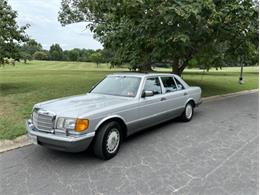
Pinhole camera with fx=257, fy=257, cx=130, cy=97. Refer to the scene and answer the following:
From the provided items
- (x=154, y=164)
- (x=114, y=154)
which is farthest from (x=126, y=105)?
(x=154, y=164)

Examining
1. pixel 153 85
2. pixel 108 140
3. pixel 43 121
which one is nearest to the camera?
pixel 43 121

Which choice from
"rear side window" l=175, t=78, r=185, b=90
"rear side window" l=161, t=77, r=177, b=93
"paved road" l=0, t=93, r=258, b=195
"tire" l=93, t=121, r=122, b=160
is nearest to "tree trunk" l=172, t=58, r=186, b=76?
"rear side window" l=175, t=78, r=185, b=90

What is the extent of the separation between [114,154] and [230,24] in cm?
800

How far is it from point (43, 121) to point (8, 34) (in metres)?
8.63

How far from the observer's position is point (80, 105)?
4.57 metres

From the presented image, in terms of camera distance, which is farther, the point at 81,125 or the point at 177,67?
the point at 177,67

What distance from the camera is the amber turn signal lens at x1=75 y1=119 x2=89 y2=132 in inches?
159

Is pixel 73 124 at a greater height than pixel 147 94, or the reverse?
pixel 147 94

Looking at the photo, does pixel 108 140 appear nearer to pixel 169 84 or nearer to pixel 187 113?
pixel 169 84

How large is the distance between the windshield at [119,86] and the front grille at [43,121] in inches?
64.6

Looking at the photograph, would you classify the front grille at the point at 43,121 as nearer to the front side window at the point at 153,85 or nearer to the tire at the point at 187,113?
the front side window at the point at 153,85

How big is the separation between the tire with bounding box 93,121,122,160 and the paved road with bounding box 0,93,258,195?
0.44ft

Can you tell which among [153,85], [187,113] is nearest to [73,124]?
[153,85]

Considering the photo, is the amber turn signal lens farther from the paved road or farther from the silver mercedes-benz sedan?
the paved road
